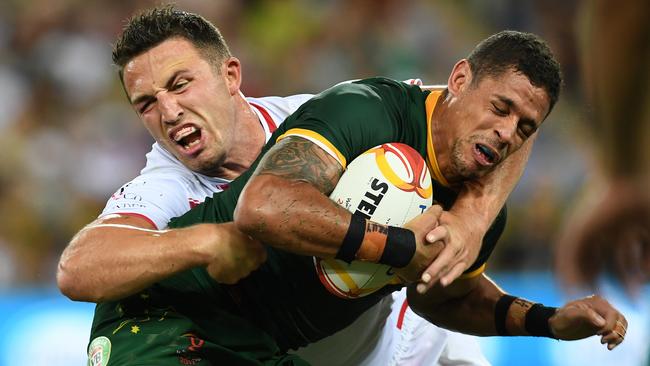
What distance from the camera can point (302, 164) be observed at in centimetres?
319

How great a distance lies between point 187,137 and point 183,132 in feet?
0.18

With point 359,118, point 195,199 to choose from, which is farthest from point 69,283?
point 359,118

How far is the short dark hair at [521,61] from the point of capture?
3584mm

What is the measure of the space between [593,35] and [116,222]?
203cm

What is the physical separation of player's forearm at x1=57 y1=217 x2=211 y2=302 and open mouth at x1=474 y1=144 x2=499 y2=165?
0.98m

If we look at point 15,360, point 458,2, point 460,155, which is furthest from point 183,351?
point 458,2

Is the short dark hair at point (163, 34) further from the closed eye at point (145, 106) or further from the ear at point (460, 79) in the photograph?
the ear at point (460, 79)

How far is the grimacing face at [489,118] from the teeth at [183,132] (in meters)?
1.03

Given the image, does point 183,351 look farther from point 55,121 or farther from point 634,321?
point 55,121

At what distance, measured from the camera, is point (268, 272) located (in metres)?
3.65

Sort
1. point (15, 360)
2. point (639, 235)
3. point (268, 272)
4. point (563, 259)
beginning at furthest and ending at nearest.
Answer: point (563, 259)
point (15, 360)
point (639, 235)
point (268, 272)

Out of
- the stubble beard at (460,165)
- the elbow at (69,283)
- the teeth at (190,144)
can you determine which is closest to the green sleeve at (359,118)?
the stubble beard at (460,165)

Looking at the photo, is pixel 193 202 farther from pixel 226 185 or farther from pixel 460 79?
pixel 460 79

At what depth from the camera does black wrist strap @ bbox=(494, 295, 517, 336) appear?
4.19 metres
